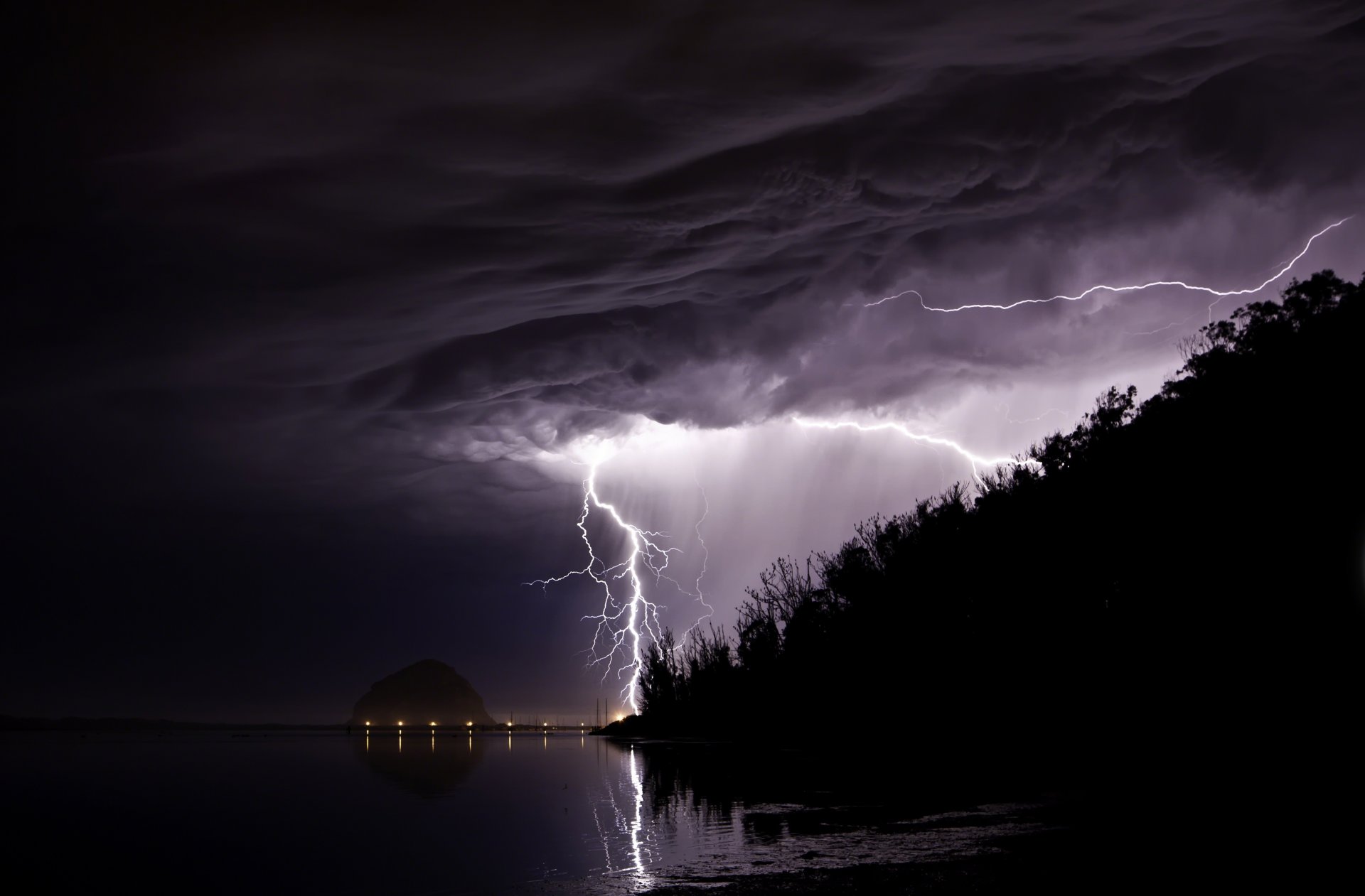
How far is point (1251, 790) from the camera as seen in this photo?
12.8 metres

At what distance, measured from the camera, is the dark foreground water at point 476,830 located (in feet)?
28.6

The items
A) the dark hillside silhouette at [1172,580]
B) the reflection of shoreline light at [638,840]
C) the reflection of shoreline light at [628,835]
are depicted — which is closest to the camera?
the reflection of shoreline light at [638,840]

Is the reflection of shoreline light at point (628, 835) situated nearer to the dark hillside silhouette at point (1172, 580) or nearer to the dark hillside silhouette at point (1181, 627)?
the dark hillside silhouette at point (1181, 627)

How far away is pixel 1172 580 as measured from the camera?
24062mm

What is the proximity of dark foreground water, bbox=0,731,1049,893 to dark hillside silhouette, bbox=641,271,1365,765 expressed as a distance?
24.6 ft

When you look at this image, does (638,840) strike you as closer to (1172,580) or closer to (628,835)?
(628,835)

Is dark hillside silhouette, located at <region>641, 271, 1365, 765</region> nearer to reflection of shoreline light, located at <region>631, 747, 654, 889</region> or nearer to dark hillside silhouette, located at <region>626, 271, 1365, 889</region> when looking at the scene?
dark hillside silhouette, located at <region>626, 271, 1365, 889</region>

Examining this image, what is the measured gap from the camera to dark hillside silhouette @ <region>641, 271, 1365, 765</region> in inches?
819

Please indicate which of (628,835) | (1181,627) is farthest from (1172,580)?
(628,835)

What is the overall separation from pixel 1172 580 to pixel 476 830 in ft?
64.6

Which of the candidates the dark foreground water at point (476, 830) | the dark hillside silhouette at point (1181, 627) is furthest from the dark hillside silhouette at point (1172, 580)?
the dark foreground water at point (476, 830)

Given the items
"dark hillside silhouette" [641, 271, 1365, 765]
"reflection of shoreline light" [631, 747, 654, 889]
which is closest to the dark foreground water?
"reflection of shoreline light" [631, 747, 654, 889]

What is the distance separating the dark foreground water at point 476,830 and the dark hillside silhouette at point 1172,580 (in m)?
7.51

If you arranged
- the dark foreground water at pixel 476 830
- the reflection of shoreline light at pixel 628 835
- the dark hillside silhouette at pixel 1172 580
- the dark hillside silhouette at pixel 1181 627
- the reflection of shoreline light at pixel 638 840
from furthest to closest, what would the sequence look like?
the dark hillside silhouette at pixel 1172 580 → the dark hillside silhouette at pixel 1181 627 → the dark foreground water at pixel 476 830 → the reflection of shoreline light at pixel 628 835 → the reflection of shoreline light at pixel 638 840
